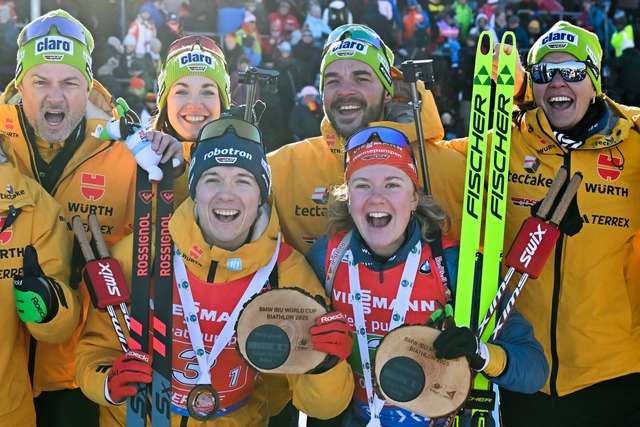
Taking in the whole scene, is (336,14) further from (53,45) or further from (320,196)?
(53,45)

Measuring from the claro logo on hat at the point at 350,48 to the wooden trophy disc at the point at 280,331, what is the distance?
167 cm

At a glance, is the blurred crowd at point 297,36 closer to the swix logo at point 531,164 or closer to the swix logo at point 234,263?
the swix logo at point 531,164

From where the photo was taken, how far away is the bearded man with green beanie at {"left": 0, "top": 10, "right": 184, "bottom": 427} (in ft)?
13.9

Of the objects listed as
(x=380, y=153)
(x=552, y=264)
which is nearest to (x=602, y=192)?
(x=552, y=264)

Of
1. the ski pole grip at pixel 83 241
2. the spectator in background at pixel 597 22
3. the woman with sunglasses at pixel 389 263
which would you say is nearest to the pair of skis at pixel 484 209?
the woman with sunglasses at pixel 389 263

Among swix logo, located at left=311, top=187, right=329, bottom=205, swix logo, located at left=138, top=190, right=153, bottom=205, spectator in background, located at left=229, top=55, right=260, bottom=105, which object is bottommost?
swix logo, located at left=311, top=187, right=329, bottom=205

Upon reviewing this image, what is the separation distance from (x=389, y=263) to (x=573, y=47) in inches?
64.0

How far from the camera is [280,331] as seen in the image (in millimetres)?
3297

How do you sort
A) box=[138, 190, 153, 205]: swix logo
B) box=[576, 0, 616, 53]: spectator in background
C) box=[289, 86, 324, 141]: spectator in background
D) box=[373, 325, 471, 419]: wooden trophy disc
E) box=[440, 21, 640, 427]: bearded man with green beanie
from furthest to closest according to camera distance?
box=[576, 0, 616, 53]: spectator in background
box=[289, 86, 324, 141]: spectator in background
box=[440, 21, 640, 427]: bearded man with green beanie
box=[138, 190, 153, 205]: swix logo
box=[373, 325, 471, 419]: wooden trophy disc

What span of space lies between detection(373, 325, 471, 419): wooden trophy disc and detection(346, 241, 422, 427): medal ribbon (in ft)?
0.94

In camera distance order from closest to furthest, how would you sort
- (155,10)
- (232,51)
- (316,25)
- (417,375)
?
1. (417,375)
2. (232,51)
3. (155,10)
4. (316,25)

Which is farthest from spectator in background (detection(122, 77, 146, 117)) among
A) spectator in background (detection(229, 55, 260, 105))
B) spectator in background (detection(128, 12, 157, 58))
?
spectator in background (detection(229, 55, 260, 105))

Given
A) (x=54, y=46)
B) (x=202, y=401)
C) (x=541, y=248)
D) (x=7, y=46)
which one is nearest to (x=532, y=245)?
(x=541, y=248)

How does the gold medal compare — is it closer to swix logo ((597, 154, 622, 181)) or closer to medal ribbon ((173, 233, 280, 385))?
medal ribbon ((173, 233, 280, 385))
